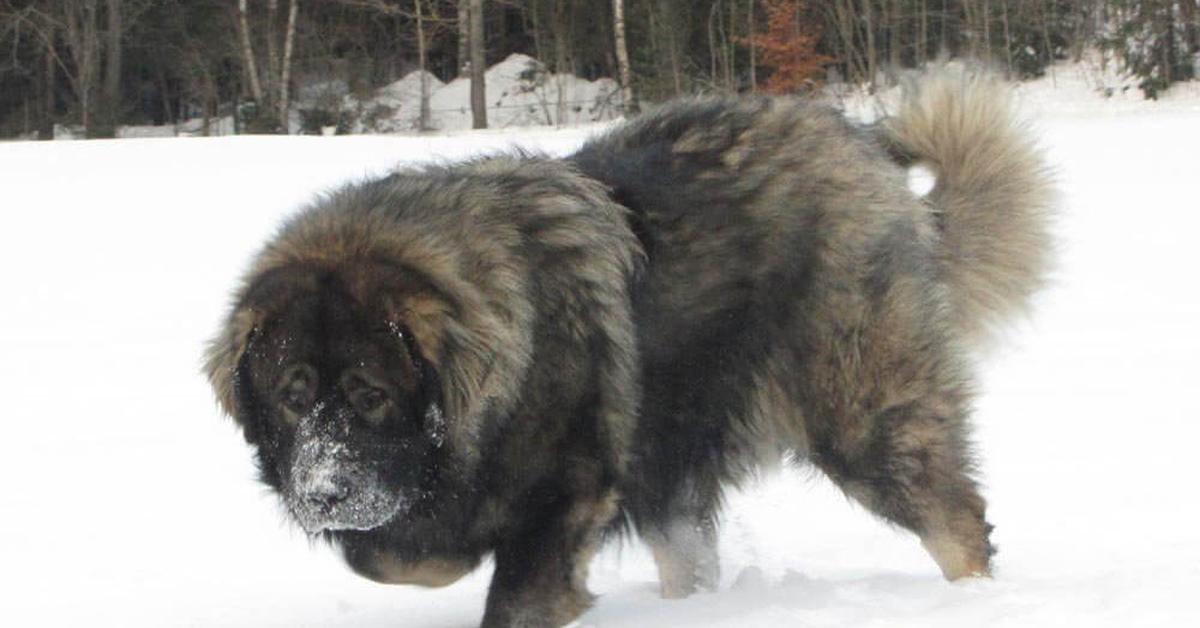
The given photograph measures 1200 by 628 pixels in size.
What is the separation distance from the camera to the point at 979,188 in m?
5.00

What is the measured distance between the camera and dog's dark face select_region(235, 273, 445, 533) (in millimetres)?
3658

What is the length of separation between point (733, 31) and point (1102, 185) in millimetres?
16991

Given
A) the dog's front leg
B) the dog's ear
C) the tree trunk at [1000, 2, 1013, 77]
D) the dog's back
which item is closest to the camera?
the dog's ear

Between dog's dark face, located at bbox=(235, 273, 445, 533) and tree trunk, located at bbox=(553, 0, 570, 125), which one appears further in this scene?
tree trunk, located at bbox=(553, 0, 570, 125)

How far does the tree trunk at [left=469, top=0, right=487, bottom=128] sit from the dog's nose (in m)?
28.3

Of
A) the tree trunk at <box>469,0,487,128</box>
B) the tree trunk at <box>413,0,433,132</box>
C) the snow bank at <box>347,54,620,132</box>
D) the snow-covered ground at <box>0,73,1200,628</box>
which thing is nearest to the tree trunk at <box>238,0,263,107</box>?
the snow bank at <box>347,54,620,132</box>

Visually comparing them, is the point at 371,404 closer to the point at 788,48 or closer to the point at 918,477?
the point at 918,477

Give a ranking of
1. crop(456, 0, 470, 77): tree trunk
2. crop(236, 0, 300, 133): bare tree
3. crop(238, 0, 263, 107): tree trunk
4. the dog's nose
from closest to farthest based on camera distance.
→ the dog's nose < crop(456, 0, 470, 77): tree trunk < crop(236, 0, 300, 133): bare tree < crop(238, 0, 263, 107): tree trunk

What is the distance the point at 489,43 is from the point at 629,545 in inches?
1399

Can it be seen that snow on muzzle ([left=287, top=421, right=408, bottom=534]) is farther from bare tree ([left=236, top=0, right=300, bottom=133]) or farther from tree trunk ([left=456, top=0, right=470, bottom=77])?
tree trunk ([left=456, top=0, right=470, bottom=77])

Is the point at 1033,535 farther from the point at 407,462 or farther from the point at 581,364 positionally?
the point at 407,462

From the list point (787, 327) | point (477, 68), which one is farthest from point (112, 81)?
point (787, 327)

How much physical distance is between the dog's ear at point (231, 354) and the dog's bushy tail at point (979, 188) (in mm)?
2266

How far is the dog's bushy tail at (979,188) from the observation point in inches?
195
